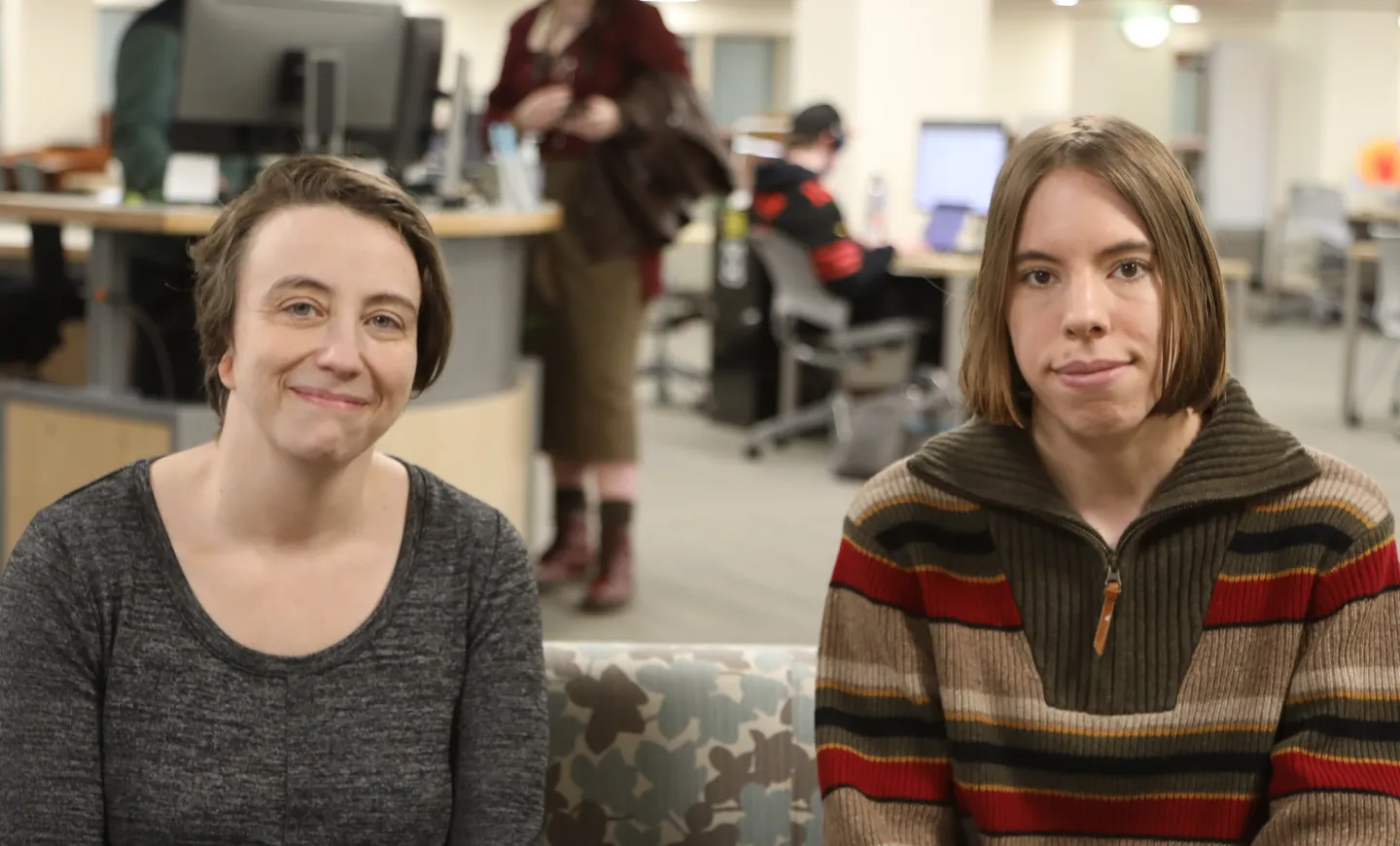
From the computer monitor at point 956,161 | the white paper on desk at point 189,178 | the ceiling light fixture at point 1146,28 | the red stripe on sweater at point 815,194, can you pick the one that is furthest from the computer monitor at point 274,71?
the ceiling light fixture at point 1146,28

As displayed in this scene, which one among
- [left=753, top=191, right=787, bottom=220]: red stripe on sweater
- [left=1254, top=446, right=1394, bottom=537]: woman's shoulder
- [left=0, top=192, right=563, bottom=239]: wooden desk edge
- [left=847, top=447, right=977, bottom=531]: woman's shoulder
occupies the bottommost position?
[left=847, top=447, right=977, bottom=531]: woman's shoulder

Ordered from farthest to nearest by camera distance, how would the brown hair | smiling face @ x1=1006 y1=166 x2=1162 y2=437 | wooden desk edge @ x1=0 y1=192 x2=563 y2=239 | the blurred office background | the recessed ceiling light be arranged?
the recessed ceiling light < the blurred office background < wooden desk edge @ x1=0 y1=192 x2=563 y2=239 < the brown hair < smiling face @ x1=1006 y1=166 x2=1162 y2=437

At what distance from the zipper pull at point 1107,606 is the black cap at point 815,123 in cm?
502

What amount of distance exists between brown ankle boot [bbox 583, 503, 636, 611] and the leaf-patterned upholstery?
2388 millimetres

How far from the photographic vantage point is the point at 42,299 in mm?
3988

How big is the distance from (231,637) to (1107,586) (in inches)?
26.6

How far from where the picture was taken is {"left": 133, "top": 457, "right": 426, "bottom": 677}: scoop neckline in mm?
1307

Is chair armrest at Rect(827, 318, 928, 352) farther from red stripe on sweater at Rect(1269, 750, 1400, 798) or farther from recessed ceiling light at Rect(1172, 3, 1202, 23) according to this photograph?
recessed ceiling light at Rect(1172, 3, 1202, 23)

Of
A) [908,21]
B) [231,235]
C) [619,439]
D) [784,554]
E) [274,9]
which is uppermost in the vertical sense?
[908,21]

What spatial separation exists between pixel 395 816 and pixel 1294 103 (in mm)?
15266

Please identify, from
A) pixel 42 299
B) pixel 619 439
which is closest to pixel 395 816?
pixel 619 439

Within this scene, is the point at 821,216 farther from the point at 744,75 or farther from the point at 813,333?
the point at 744,75

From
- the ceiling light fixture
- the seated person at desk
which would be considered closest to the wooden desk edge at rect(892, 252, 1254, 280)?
the seated person at desk

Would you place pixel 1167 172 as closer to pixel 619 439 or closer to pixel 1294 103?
pixel 619 439
